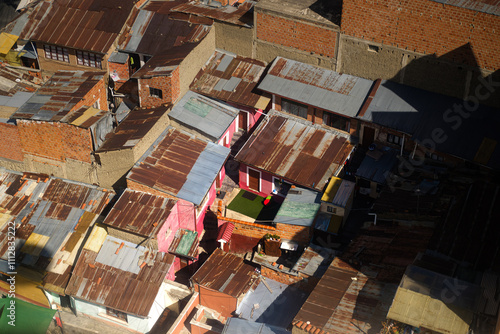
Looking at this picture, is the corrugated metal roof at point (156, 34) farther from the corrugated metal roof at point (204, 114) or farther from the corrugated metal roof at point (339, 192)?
the corrugated metal roof at point (339, 192)

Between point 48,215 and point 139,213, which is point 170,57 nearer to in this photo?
point 139,213

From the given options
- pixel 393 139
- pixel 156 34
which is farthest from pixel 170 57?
pixel 393 139

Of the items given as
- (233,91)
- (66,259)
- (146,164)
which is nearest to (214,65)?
(233,91)

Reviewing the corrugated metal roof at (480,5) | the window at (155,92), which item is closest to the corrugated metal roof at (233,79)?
the window at (155,92)

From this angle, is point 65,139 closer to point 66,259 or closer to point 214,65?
point 66,259

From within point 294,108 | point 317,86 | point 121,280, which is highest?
point 317,86

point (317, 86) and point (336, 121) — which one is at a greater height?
point (317, 86)
